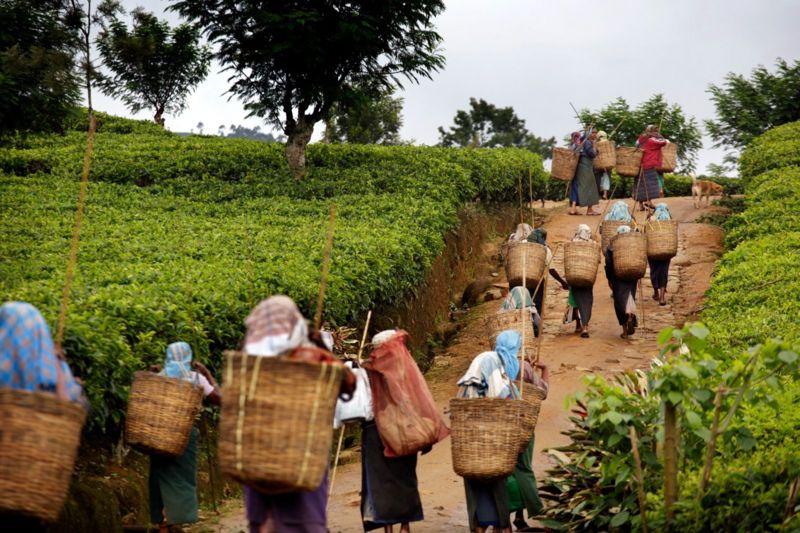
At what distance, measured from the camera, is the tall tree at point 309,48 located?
1917 centimetres

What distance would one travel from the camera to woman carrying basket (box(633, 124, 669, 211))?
69.2 ft

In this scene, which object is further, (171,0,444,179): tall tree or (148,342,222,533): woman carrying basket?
(171,0,444,179): tall tree

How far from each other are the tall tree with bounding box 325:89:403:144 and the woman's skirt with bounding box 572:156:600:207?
1429 centimetres

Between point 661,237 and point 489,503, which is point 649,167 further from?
point 489,503

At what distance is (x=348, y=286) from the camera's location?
512 inches

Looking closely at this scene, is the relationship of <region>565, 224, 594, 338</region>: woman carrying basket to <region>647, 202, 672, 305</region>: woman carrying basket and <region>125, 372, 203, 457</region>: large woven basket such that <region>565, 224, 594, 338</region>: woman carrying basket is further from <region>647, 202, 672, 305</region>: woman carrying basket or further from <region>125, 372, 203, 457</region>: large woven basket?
<region>125, 372, 203, 457</region>: large woven basket

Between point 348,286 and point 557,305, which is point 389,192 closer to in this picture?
point 557,305

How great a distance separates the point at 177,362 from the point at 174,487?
3.03 ft

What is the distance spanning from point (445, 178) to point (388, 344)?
37.6ft

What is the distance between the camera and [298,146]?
20203 millimetres

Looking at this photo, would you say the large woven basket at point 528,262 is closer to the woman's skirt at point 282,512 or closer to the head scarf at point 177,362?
the head scarf at point 177,362

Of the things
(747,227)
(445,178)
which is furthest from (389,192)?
(747,227)

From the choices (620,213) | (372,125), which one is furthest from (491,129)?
(620,213)

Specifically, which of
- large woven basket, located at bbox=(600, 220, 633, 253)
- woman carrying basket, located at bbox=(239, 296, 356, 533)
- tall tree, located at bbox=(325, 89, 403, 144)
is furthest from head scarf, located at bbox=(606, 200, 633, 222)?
tall tree, located at bbox=(325, 89, 403, 144)
